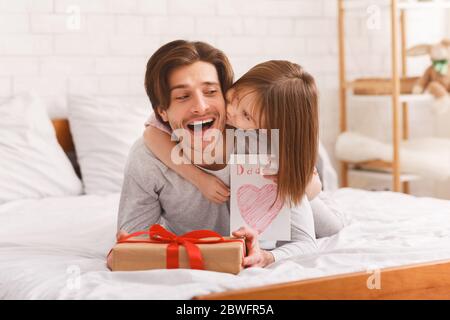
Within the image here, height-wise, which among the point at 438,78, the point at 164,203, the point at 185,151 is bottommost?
the point at 164,203

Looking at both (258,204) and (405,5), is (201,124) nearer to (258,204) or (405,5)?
(258,204)

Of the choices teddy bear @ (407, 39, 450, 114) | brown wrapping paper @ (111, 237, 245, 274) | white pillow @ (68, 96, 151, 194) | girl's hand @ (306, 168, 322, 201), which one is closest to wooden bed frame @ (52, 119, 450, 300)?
brown wrapping paper @ (111, 237, 245, 274)

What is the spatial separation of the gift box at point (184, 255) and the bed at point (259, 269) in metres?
0.03

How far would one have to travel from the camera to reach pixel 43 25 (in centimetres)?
262

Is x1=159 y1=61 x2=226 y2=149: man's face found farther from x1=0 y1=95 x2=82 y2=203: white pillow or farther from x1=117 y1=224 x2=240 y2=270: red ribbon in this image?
x1=0 y1=95 x2=82 y2=203: white pillow

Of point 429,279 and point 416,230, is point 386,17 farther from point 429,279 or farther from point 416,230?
point 429,279

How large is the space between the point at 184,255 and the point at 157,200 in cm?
25

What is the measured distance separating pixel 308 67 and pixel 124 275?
79.5 inches

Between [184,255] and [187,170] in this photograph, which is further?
[187,170]

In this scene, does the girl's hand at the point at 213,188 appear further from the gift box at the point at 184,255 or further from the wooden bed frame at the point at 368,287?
the wooden bed frame at the point at 368,287

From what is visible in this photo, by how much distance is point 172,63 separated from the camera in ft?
4.37

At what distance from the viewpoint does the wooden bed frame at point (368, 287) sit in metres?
1.13

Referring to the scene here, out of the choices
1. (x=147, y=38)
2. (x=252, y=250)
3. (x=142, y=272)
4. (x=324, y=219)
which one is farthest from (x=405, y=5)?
(x=142, y=272)

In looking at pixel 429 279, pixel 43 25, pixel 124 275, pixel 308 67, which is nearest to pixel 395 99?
pixel 308 67
